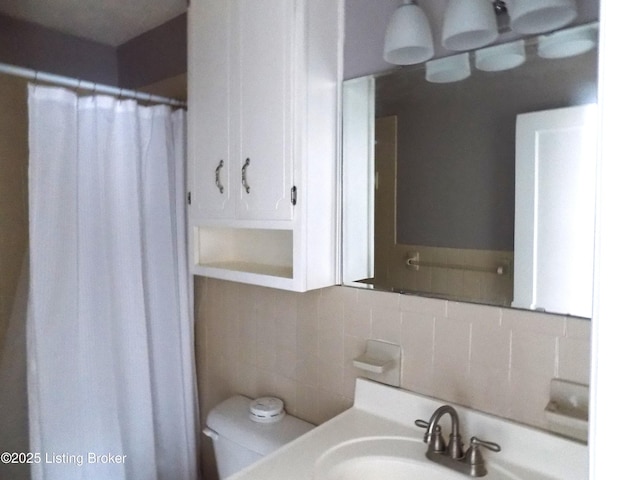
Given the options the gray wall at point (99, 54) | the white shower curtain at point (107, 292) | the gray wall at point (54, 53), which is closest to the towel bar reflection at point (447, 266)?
the white shower curtain at point (107, 292)

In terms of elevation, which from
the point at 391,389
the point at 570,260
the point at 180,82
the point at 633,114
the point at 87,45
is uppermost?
the point at 87,45

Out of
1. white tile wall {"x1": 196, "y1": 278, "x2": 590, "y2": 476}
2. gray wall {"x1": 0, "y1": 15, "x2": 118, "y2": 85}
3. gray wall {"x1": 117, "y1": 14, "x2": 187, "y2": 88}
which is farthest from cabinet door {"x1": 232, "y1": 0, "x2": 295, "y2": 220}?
gray wall {"x1": 0, "y1": 15, "x2": 118, "y2": 85}

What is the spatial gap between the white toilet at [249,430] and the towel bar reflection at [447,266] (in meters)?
0.67

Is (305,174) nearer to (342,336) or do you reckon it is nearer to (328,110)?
(328,110)

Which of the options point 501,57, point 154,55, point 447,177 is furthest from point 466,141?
point 154,55

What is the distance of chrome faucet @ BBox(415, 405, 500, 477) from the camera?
92 centimetres

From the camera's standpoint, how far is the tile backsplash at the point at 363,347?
961 millimetres

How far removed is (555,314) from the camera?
93 centimetres

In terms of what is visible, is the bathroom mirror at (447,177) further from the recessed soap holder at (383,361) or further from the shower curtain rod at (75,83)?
the shower curtain rod at (75,83)

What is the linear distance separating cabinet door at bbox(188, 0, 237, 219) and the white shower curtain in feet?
0.62

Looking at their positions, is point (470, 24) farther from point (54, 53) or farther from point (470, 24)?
point (54, 53)

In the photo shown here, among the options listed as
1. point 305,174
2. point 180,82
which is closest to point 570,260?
point 305,174

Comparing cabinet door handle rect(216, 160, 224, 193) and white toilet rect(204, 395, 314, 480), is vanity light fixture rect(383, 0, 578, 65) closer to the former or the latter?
cabinet door handle rect(216, 160, 224, 193)

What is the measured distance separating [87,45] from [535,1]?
82.2 inches
